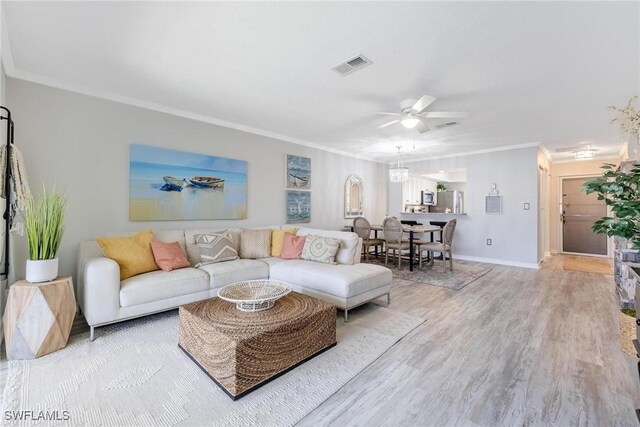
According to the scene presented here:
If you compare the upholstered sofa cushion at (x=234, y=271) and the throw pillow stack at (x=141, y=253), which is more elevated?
the throw pillow stack at (x=141, y=253)

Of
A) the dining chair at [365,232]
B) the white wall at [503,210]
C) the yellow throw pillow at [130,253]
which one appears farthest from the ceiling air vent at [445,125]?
the yellow throw pillow at [130,253]

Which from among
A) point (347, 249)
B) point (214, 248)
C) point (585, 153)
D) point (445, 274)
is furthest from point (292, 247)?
point (585, 153)

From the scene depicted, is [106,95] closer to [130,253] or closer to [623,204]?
[130,253]

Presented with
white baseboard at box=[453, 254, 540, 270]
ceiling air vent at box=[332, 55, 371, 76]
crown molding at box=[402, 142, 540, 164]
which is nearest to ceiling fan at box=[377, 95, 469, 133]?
ceiling air vent at box=[332, 55, 371, 76]

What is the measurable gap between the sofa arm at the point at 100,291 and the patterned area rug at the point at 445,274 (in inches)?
150

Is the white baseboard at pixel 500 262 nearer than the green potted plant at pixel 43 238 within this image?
No

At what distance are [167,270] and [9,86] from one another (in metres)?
2.29

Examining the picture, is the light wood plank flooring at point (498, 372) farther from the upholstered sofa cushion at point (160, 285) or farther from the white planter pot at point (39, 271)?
the white planter pot at point (39, 271)

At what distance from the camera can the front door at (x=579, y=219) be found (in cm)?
681

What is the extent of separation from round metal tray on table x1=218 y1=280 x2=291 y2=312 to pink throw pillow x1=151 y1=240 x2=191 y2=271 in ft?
3.09

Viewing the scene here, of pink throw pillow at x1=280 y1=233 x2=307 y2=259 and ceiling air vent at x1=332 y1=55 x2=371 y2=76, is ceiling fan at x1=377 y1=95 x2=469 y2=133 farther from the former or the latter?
pink throw pillow at x1=280 y1=233 x2=307 y2=259

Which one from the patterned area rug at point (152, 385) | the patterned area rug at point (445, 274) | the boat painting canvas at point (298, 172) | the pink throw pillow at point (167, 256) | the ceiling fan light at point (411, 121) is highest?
the ceiling fan light at point (411, 121)

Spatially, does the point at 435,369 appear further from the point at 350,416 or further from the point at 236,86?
the point at 236,86

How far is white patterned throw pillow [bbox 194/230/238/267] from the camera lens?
11.3 feet
